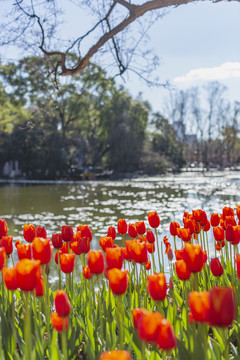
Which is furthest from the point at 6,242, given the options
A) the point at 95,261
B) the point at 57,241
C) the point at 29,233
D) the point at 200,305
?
the point at 200,305

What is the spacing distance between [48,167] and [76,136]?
4394 mm

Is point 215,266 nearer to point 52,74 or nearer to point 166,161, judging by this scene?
point 52,74

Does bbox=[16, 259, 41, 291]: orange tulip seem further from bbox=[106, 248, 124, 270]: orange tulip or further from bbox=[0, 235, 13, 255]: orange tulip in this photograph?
bbox=[0, 235, 13, 255]: orange tulip

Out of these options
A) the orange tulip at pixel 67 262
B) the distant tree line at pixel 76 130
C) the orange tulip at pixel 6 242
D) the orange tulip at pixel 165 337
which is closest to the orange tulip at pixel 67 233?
the orange tulip at pixel 6 242

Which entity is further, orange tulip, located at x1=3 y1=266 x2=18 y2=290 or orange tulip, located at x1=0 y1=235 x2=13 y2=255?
orange tulip, located at x1=0 y1=235 x2=13 y2=255

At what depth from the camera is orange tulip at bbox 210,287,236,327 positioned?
1122mm

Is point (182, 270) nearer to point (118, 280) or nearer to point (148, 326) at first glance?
point (118, 280)

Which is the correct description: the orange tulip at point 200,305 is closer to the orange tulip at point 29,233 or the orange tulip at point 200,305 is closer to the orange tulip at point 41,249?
the orange tulip at point 41,249

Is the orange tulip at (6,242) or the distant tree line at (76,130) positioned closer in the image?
the orange tulip at (6,242)

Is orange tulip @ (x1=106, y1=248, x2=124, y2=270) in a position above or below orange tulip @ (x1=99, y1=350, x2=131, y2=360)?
above

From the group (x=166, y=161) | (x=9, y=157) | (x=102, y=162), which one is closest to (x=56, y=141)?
(x=9, y=157)

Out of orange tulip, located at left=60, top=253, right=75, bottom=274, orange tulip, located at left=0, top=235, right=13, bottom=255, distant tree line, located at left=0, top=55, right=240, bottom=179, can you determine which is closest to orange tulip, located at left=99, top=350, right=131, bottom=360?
orange tulip, located at left=60, top=253, right=75, bottom=274

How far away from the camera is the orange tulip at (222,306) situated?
1.12m

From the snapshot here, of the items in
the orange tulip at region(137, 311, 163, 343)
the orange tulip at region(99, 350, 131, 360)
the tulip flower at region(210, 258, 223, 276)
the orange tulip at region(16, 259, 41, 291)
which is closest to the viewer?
the orange tulip at region(99, 350, 131, 360)
